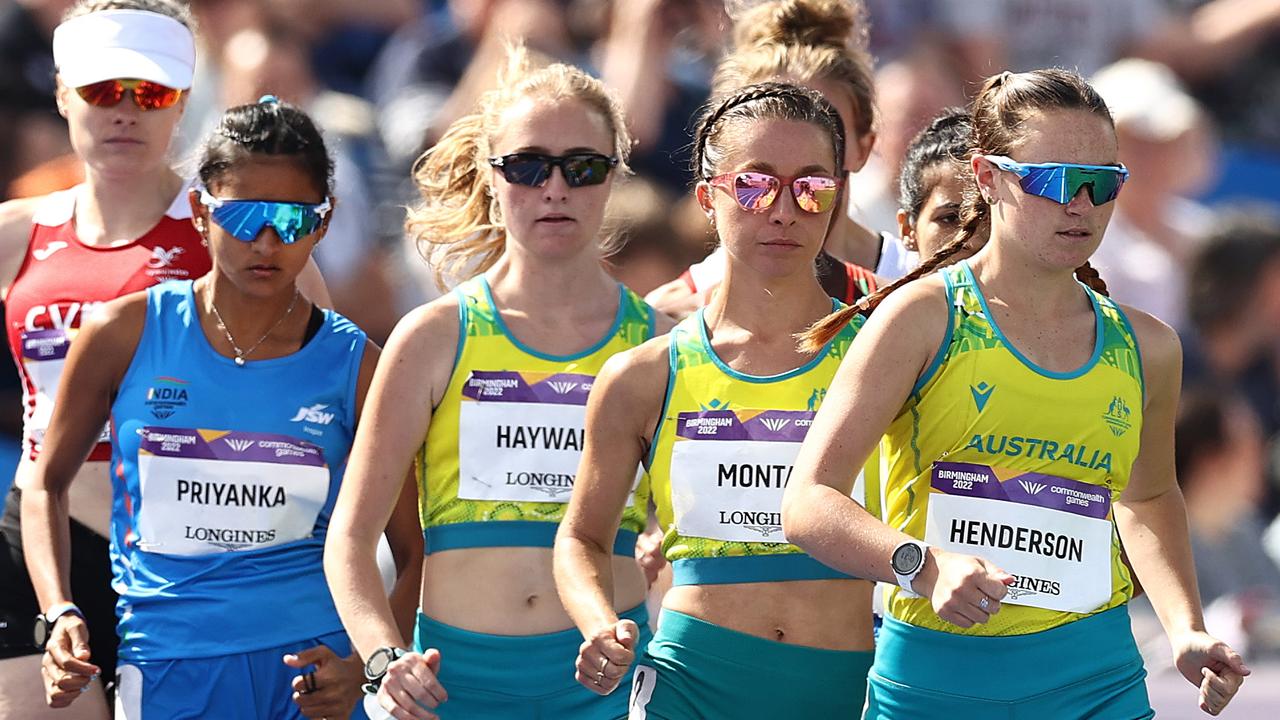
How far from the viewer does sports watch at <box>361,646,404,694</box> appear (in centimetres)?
380

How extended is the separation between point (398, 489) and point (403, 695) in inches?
24.0

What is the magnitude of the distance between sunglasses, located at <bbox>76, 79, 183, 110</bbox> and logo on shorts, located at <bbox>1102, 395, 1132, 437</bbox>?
2622mm

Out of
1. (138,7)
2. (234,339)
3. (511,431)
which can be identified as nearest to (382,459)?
(511,431)

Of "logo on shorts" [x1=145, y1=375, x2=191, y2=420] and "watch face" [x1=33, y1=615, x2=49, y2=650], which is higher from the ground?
"logo on shorts" [x1=145, y1=375, x2=191, y2=420]

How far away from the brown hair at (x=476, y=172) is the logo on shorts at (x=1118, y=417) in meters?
1.40

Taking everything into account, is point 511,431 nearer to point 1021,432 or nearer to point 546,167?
point 546,167

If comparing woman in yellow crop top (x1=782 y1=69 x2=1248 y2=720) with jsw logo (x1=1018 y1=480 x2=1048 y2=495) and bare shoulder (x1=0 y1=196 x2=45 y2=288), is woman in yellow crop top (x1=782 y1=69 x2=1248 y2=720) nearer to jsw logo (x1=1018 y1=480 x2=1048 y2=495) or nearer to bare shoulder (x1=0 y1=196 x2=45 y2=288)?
jsw logo (x1=1018 y1=480 x2=1048 y2=495)

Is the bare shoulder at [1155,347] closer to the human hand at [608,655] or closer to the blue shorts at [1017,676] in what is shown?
the blue shorts at [1017,676]

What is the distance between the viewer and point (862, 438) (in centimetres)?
340

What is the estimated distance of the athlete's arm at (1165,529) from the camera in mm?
3543

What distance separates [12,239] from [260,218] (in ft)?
3.11

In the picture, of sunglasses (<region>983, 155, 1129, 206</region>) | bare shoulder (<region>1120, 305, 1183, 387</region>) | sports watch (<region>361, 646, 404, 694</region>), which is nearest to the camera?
sunglasses (<region>983, 155, 1129, 206</region>)

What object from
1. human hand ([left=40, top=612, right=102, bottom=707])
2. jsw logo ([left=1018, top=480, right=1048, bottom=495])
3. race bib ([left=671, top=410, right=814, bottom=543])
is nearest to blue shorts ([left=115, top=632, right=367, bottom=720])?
human hand ([left=40, top=612, right=102, bottom=707])

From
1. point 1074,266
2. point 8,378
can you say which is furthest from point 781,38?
point 8,378
